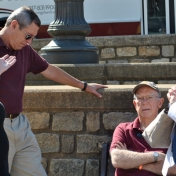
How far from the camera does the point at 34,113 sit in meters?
5.20

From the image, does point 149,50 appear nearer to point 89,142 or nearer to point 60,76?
point 89,142

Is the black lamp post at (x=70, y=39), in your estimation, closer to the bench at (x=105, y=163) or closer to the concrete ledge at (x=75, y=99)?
the concrete ledge at (x=75, y=99)

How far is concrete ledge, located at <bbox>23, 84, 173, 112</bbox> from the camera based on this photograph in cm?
502

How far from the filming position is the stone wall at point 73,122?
5074 millimetres

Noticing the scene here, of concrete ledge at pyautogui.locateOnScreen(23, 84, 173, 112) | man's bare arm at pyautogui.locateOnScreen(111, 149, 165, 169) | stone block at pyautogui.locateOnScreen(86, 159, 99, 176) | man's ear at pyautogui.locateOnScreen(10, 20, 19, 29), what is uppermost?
man's ear at pyautogui.locateOnScreen(10, 20, 19, 29)

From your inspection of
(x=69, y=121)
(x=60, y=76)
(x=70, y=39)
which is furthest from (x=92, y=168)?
(x=70, y=39)

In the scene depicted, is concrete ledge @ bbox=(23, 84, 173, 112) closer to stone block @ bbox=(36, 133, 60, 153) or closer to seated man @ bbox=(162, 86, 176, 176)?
stone block @ bbox=(36, 133, 60, 153)

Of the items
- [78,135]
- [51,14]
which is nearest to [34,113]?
[78,135]

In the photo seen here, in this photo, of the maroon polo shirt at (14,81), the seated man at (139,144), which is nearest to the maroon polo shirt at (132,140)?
the seated man at (139,144)

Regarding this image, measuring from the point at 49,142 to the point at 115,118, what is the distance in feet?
2.09

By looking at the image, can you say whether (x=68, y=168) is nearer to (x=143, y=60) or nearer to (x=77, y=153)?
(x=77, y=153)

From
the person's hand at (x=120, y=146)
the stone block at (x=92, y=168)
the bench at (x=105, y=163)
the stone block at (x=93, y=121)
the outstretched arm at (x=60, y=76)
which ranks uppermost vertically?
the outstretched arm at (x=60, y=76)

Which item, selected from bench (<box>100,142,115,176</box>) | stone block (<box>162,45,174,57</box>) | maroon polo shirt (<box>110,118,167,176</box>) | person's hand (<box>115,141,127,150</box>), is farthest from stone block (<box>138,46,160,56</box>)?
person's hand (<box>115,141,127,150</box>)

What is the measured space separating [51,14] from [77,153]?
24.1ft
